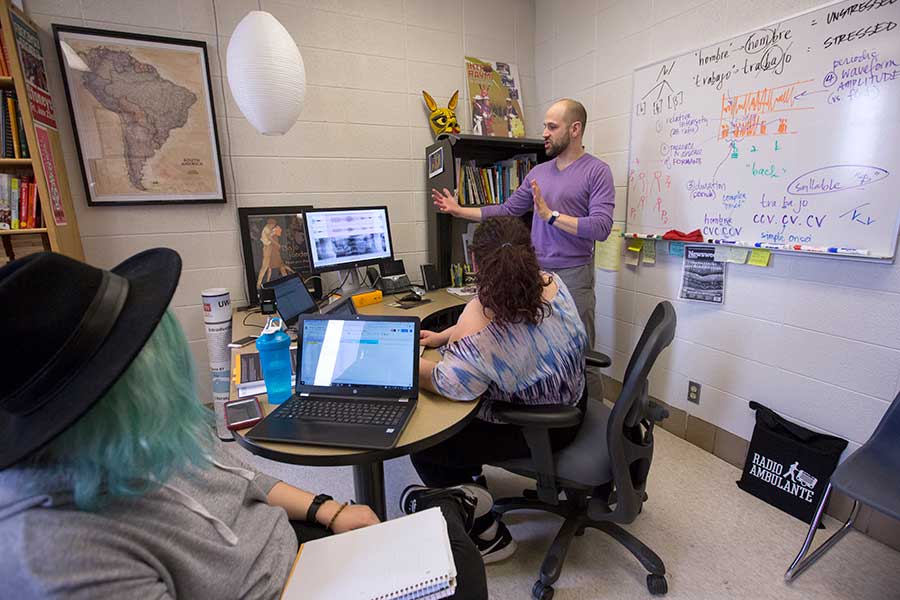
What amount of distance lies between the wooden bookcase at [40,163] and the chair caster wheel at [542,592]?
8.09 ft

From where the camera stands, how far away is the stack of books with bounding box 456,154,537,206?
278 centimetres

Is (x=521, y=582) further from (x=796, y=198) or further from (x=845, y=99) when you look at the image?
(x=845, y=99)

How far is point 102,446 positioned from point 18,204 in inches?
83.5

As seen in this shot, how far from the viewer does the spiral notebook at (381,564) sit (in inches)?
31.1

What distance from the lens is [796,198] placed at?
1.76 metres

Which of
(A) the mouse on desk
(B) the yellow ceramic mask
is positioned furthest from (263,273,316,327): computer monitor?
(B) the yellow ceramic mask

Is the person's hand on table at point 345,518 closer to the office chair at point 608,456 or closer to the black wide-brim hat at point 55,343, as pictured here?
the office chair at point 608,456

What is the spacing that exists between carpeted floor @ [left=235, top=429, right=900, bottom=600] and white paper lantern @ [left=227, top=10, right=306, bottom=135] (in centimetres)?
172

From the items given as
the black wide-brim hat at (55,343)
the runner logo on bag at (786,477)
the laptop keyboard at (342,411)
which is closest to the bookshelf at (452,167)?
the laptop keyboard at (342,411)

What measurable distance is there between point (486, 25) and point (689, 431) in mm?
2892

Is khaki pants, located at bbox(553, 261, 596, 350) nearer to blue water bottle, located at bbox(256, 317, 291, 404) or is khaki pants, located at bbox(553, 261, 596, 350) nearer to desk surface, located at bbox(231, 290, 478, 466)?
desk surface, located at bbox(231, 290, 478, 466)

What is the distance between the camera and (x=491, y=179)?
9.43 ft

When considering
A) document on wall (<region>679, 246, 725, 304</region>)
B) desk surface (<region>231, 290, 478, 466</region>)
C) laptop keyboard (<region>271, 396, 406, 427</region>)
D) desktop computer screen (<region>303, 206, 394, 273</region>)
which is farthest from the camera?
desktop computer screen (<region>303, 206, 394, 273</region>)

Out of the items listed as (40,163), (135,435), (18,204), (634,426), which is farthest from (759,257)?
(18,204)
